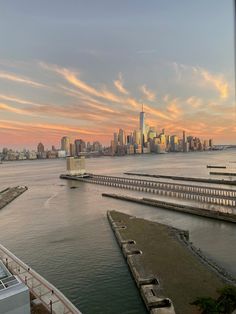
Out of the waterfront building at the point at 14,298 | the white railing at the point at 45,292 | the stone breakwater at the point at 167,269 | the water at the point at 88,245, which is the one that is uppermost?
the waterfront building at the point at 14,298

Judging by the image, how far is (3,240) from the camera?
2966 centimetres

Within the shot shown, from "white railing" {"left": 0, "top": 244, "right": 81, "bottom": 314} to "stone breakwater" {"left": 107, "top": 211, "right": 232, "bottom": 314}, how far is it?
13.9ft

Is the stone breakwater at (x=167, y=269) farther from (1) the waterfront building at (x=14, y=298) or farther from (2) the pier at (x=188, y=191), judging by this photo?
(2) the pier at (x=188, y=191)

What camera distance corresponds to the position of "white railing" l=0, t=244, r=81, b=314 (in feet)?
41.9

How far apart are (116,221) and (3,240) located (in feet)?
37.9

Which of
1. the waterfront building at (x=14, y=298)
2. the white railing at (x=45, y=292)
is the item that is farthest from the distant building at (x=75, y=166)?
the waterfront building at (x=14, y=298)

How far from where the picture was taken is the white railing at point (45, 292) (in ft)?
41.9

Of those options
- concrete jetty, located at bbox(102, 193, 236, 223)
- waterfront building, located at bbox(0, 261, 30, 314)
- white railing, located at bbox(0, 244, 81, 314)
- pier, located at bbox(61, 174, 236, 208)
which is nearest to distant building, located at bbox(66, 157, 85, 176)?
pier, located at bbox(61, 174, 236, 208)

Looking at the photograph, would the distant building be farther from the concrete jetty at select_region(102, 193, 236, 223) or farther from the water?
the concrete jetty at select_region(102, 193, 236, 223)

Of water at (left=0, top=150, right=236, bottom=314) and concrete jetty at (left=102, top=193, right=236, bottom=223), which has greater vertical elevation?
concrete jetty at (left=102, top=193, right=236, bottom=223)

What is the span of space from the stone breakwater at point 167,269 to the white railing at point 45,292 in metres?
4.23

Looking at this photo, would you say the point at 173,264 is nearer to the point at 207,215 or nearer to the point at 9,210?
the point at 207,215

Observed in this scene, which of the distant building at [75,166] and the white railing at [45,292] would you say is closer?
the white railing at [45,292]

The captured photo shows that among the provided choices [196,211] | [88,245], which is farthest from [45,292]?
[196,211]
